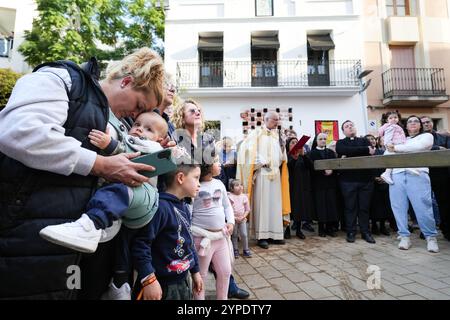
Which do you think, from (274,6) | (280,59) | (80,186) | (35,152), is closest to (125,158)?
(80,186)

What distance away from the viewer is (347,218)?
15.6 feet

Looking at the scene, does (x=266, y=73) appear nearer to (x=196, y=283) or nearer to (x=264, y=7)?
(x=264, y=7)

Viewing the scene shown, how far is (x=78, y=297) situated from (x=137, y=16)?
604 inches

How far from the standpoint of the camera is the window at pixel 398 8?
14062 millimetres

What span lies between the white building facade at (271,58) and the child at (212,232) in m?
10.7

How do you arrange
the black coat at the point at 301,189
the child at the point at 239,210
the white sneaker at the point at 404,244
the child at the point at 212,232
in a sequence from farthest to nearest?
1. the black coat at the point at 301,189
2. the white sneaker at the point at 404,244
3. the child at the point at 239,210
4. the child at the point at 212,232

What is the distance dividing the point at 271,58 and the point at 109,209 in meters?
14.0

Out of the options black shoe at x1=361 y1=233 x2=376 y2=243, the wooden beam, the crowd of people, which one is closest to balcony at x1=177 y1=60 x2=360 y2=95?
black shoe at x1=361 y1=233 x2=376 y2=243

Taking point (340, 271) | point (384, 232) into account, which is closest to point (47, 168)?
point (340, 271)

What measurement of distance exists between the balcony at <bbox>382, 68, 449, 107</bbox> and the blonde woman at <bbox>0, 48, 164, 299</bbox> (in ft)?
47.8

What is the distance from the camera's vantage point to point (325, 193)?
16.7 ft

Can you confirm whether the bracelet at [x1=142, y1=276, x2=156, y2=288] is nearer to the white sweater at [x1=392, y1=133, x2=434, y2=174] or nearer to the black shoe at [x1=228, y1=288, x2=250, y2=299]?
Result: the black shoe at [x1=228, y1=288, x2=250, y2=299]

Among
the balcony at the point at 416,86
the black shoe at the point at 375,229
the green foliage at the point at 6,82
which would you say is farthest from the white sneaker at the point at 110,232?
the balcony at the point at 416,86

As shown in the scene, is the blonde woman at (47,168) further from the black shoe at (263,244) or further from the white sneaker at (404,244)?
the white sneaker at (404,244)
